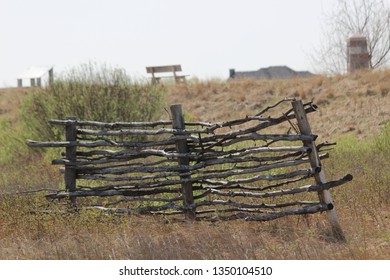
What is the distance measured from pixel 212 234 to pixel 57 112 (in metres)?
8.84

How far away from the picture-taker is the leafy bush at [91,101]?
14883 mm

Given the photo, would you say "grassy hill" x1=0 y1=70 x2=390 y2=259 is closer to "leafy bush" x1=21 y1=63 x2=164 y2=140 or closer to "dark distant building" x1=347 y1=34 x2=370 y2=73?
"leafy bush" x1=21 y1=63 x2=164 y2=140

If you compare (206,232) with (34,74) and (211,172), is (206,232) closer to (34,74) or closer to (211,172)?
(211,172)

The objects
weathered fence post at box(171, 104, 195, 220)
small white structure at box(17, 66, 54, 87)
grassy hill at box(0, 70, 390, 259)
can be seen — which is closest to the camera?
grassy hill at box(0, 70, 390, 259)

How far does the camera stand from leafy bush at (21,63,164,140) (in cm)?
1488

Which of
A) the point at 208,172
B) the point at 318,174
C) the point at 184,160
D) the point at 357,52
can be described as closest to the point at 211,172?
the point at 208,172

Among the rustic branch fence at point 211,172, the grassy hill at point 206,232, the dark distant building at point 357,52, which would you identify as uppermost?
the dark distant building at point 357,52

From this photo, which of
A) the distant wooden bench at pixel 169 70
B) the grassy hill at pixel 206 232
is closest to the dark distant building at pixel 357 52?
the distant wooden bench at pixel 169 70

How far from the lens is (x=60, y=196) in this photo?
8227mm

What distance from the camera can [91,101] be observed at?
14883mm

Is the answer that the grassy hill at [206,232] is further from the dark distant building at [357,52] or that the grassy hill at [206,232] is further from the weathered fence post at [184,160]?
the dark distant building at [357,52]

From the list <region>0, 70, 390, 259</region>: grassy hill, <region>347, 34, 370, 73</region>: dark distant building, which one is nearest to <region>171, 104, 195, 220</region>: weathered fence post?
<region>0, 70, 390, 259</region>: grassy hill
